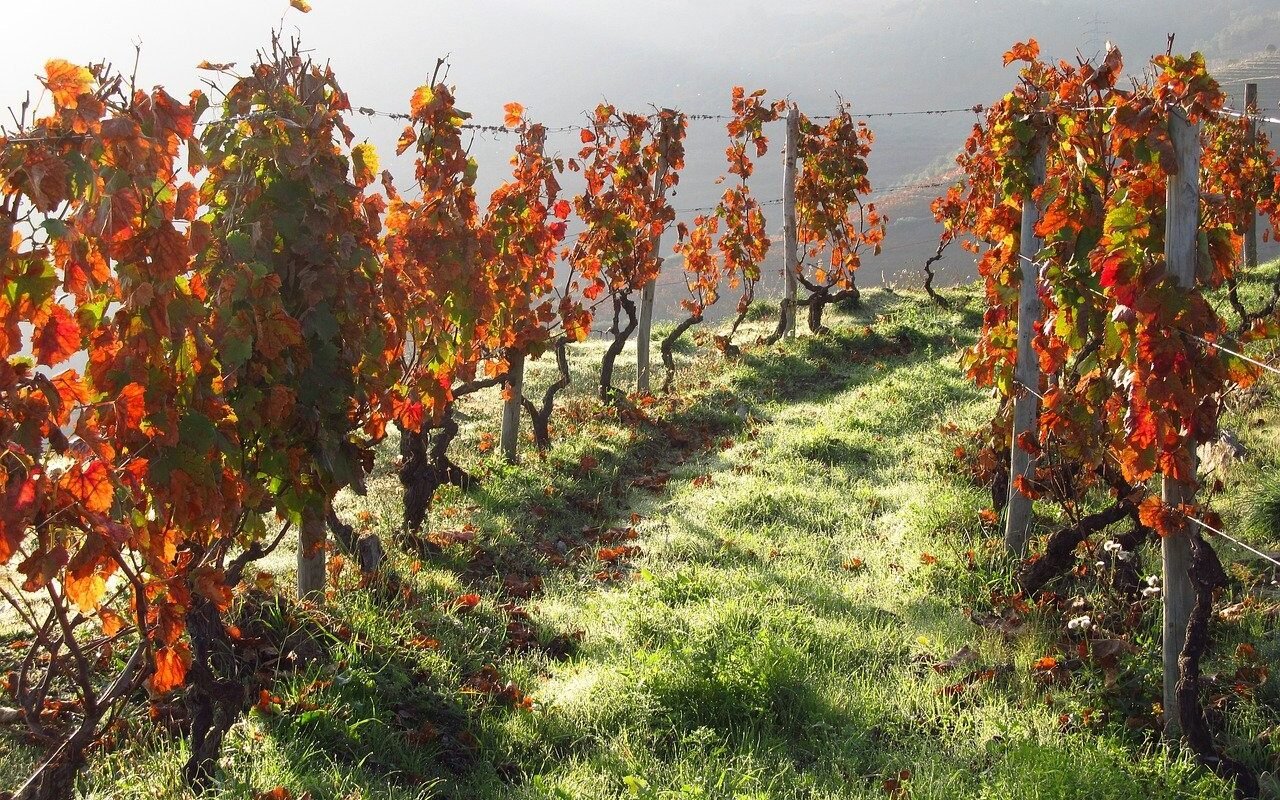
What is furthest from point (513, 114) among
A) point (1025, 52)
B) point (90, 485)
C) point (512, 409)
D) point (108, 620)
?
point (90, 485)

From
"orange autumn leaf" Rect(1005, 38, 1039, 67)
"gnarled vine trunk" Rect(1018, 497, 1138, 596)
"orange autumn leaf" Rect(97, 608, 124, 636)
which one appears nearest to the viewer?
"orange autumn leaf" Rect(97, 608, 124, 636)

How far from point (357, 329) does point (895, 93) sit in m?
136

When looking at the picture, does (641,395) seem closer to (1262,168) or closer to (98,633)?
(98,633)

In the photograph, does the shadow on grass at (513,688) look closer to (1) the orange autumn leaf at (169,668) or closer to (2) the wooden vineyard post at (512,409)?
(2) the wooden vineyard post at (512,409)

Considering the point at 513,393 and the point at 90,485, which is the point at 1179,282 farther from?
the point at 513,393

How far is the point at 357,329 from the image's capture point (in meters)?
4.31

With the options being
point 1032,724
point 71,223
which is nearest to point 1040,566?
point 1032,724

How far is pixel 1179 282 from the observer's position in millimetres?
3350

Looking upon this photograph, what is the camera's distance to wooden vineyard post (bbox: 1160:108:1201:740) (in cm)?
334

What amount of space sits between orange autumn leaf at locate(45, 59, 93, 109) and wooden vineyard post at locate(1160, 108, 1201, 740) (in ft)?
11.9

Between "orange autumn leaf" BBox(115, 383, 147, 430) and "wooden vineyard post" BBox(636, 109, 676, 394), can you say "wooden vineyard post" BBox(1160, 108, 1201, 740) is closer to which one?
"orange autumn leaf" BBox(115, 383, 147, 430)

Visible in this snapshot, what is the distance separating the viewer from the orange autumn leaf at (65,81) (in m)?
2.44

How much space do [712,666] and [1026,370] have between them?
289cm

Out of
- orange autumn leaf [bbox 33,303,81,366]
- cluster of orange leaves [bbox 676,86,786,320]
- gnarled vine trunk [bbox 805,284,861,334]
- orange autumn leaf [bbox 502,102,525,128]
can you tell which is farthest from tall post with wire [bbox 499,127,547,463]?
gnarled vine trunk [bbox 805,284,861,334]
